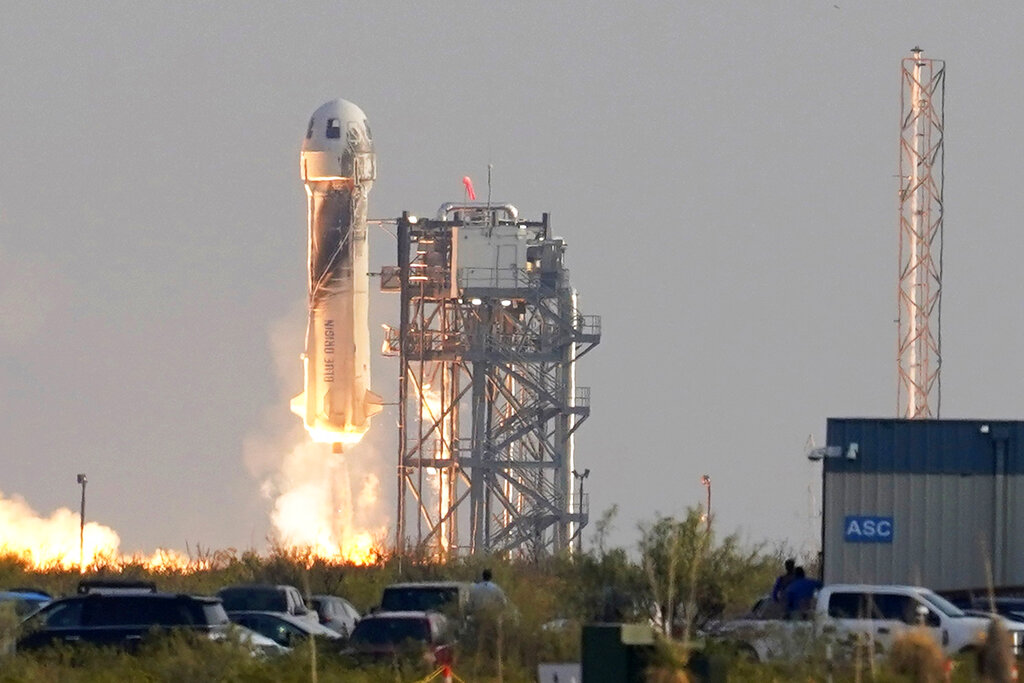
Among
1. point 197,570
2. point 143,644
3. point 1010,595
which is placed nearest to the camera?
point 143,644

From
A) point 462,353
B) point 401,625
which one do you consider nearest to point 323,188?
point 462,353

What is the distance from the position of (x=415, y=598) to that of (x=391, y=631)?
14.7 feet

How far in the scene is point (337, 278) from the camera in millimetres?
60875

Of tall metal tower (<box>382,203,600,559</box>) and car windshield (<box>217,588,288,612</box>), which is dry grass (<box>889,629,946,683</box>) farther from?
tall metal tower (<box>382,203,600,559</box>)

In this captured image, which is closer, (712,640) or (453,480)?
(712,640)

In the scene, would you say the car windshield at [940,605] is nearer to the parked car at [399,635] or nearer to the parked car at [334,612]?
the parked car at [399,635]

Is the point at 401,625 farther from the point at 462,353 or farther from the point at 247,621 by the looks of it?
the point at 462,353

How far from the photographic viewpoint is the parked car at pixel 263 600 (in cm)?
3516

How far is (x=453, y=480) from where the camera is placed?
2424 inches

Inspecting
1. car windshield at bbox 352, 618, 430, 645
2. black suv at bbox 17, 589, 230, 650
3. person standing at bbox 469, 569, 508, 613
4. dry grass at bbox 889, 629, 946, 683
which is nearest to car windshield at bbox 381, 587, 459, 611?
person standing at bbox 469, 569, 508, 613

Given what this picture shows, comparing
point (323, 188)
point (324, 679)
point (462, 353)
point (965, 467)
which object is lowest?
point (324, 679)

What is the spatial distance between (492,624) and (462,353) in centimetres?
3476

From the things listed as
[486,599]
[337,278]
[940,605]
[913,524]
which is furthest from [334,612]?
[337,278]

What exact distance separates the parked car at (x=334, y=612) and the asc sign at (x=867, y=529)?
743 centimetres
